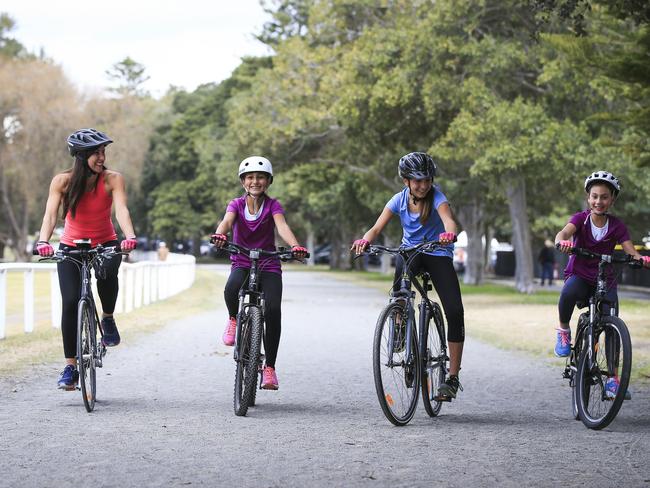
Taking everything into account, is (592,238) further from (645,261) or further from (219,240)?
(219,240)

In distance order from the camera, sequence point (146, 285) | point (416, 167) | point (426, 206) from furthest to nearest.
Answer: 1. point (146, 285)
2. point (426, 206)
3. point (416, 167)

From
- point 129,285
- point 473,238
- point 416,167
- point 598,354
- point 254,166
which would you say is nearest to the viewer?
point 598,354

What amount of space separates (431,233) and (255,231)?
135 centimetres

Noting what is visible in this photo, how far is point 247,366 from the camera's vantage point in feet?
27.7

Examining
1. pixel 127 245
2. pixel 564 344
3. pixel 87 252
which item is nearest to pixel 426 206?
pixel 564 344

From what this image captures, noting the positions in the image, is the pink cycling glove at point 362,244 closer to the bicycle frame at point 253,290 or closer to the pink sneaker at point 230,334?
the bicycle frame at point 253,290

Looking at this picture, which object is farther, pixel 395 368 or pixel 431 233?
pixel 431 233

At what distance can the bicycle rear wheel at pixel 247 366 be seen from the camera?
8.41 m

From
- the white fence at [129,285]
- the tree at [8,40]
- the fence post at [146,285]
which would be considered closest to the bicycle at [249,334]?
the white fence at [129,285]

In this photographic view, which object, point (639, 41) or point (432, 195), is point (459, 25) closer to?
point (639, 41)

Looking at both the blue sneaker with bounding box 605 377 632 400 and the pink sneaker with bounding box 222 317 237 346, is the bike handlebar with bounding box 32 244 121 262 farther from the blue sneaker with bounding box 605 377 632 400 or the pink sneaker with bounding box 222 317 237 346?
the blue sneaker with bounding box 605 377 632 400

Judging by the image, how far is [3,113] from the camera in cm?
5541

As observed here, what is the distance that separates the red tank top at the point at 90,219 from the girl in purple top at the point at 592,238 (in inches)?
133

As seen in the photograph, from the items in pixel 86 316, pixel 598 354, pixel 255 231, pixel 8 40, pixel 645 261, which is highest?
pixel 8 40
